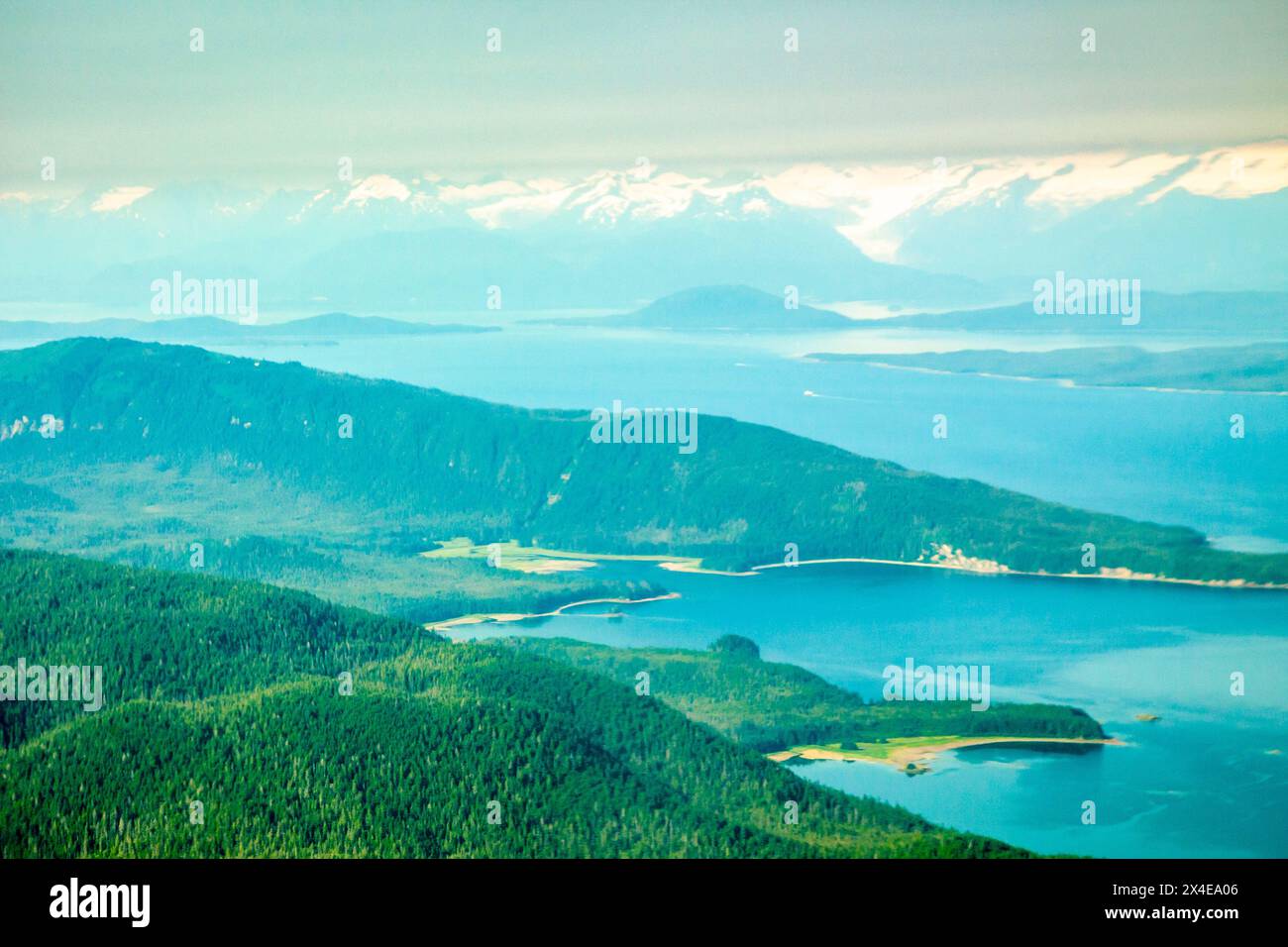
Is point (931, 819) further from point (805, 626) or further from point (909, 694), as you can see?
point (805, 626)

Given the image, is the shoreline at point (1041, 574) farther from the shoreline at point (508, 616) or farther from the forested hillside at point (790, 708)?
the forested hillside at point (790, 708)

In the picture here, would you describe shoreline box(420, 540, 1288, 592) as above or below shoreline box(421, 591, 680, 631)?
above

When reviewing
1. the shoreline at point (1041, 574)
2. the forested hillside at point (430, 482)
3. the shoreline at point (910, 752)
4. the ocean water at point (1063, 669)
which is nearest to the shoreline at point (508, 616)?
the ocean water at point (1063, 669)

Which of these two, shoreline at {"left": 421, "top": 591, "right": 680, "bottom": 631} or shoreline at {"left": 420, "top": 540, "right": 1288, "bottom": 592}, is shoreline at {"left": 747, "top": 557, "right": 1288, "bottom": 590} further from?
shoreline at {"left": 421, "top": 591, "right": 680, "bottom": 631}

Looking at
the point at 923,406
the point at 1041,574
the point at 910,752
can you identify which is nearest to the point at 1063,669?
the point at 910,752

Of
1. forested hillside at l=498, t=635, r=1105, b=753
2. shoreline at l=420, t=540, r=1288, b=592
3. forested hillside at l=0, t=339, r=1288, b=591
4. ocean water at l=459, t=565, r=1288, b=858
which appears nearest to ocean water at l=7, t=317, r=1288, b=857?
ocean water at l=459, t=565, r=1288, b=858

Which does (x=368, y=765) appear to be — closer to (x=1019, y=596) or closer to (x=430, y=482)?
(x=1019, y=596)

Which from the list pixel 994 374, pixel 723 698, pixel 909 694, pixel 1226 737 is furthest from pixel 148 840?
pixel 994 374

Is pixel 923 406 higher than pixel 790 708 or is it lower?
higher
